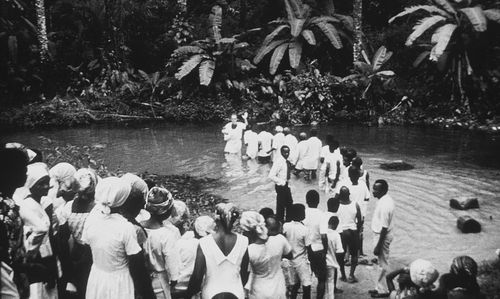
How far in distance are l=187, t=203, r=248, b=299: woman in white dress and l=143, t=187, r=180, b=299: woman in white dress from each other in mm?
549

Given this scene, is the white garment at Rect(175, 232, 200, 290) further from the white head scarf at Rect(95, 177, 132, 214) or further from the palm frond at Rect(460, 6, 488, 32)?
the palm frond at Rect(460, 6, 488, 32)

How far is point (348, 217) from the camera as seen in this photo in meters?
7.25

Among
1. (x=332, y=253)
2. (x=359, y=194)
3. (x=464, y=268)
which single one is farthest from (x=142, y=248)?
(x=359, y=194)

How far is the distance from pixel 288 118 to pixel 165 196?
16.9 m

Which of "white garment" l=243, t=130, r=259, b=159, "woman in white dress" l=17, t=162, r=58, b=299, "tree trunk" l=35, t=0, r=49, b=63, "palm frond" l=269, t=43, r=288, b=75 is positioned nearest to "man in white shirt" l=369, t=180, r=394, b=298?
"woman in white dress" l=17, t=162, r=58, b=299

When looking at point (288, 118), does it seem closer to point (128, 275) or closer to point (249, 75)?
point (249, 75)

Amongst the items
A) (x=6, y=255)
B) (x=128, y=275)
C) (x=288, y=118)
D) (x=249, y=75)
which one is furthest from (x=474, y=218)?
(x=249, y=75)

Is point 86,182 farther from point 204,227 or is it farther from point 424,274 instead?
point 424,274

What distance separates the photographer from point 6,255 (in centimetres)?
307

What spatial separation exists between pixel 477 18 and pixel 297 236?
14.6 metres

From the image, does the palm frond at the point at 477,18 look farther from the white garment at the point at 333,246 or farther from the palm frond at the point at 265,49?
the white garment at the point at 333,246

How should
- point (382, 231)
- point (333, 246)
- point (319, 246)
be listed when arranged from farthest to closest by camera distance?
point (382, 231) < point (333, 246) < point (319, 246)

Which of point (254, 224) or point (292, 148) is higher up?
point (254, 224)

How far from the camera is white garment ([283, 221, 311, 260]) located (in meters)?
5.93
